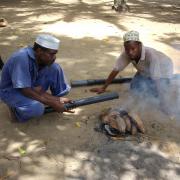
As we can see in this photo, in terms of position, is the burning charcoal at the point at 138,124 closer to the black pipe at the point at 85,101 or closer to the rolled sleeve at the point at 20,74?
the black pipe at the point at 85,101

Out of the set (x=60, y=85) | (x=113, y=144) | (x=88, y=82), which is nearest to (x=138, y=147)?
(x=113, y=144)

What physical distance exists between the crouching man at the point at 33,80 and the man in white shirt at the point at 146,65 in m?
0.97

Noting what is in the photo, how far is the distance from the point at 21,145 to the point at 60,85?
3.43ft

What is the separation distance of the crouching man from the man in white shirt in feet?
3.19

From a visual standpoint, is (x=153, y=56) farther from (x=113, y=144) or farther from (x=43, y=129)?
Answer: (x=43, y=129)

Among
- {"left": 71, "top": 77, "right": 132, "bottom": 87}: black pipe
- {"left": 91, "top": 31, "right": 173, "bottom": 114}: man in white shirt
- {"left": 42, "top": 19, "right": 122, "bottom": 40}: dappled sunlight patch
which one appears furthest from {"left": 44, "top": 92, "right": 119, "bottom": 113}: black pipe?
{"left": 42, "top": 19, "right": 122, "bottom": 40}: dappled sunlight patch

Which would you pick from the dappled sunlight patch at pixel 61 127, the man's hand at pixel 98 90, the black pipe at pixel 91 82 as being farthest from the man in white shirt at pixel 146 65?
the dappled sunlight patch at pixel 61 127

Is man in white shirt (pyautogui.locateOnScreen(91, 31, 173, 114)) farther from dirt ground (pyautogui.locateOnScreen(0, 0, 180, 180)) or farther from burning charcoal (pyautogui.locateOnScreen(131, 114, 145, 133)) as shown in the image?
burning charcoal (pyautogui.locateOnScreen(131, 114, 145, 133))

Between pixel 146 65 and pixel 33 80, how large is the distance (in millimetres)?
1697

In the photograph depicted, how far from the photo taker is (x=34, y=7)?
11703 millimetres

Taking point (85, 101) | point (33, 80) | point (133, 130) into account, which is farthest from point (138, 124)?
point (33, 80)

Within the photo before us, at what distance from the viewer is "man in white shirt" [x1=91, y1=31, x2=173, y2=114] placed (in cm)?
476

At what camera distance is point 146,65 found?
520 cm

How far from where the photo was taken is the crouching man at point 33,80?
4.22m
